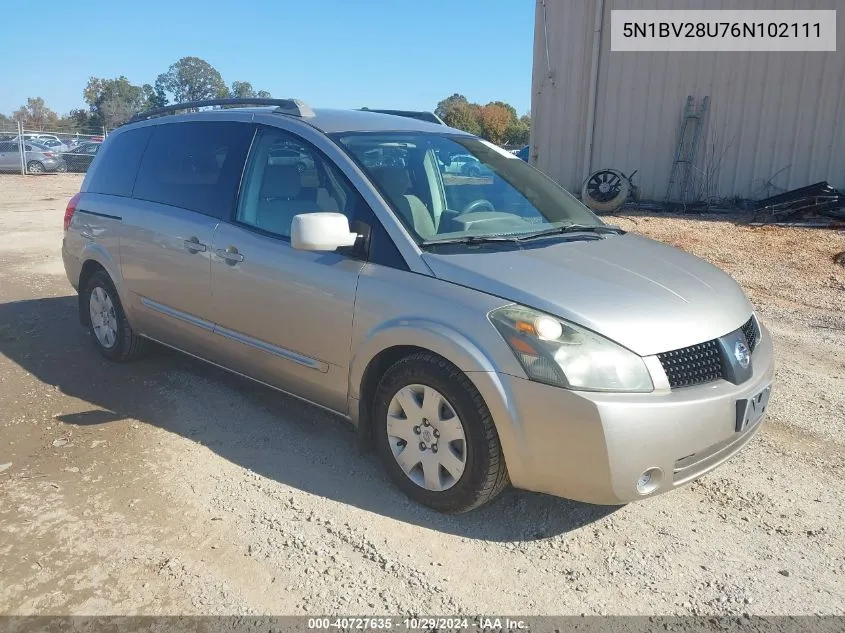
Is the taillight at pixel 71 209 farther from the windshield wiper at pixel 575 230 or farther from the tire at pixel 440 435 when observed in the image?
the windshield wiper at pixel 575 230

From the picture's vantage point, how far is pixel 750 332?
A: 131 inches

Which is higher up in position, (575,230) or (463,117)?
(463,117)

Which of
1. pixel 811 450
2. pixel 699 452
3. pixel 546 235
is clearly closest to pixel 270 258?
pixel 546 235

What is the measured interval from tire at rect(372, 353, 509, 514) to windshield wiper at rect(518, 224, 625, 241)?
938 mm

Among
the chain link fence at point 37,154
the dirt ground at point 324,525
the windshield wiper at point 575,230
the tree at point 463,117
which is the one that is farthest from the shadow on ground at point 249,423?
the tree at point 463,117

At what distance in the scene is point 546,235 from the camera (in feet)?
12.0

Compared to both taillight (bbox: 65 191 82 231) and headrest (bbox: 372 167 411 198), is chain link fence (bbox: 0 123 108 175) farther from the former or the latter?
headrest (bbox: 372 167 411 198)

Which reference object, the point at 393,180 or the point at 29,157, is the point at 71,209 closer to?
the point at 393,180

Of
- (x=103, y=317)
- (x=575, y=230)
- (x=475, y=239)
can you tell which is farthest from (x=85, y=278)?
(x=575, y=230)

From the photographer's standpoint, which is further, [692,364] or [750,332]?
[750,332]

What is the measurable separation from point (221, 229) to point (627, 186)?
10906 mm

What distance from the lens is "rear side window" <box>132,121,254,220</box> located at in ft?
13.6

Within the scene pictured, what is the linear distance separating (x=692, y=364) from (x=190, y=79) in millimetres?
93145

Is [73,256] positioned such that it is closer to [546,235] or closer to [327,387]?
[327,387]
